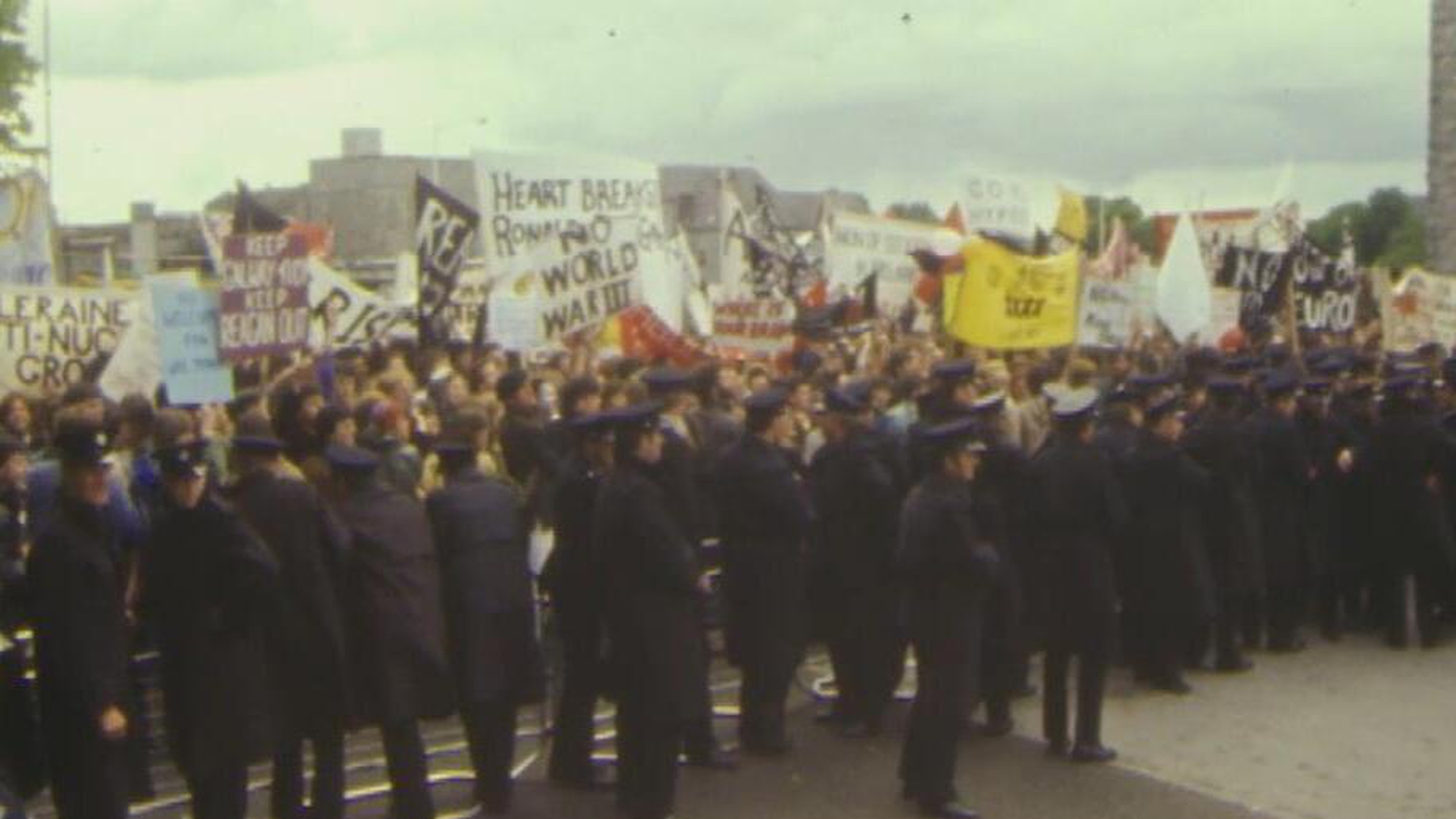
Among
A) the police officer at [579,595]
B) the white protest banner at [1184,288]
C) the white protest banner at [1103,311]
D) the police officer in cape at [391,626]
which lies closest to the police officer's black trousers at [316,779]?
the police officer in cape at [391,626]

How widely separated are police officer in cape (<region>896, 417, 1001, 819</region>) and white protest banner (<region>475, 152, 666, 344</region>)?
20.9 ft

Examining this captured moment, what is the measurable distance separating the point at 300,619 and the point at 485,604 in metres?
1.26

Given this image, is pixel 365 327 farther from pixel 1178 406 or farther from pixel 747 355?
pixel 1178 406

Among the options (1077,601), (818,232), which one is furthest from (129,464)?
(818,232)

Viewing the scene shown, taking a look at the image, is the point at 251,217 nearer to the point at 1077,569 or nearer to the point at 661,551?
the point at 1077,569

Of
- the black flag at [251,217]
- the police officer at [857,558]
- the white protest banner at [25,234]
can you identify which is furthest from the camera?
the black flag at [251,217]

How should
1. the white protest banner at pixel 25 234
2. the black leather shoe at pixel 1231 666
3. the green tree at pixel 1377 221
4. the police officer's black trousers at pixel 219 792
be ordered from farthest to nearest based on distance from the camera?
the green tree at pixel 1377 221 → the white protest banner at pixel 25 234 → the black leather shoe at pixel 1231 666 → the police officer's black trousers at pixel 219 792

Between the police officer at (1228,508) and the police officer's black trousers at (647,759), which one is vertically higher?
the police officer at (1228,508)

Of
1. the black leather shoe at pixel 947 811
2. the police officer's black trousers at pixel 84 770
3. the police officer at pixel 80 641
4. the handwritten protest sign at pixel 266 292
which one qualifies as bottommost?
the black leather shoe at pixel 947 811

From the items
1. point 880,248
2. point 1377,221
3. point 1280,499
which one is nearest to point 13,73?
point 880,248

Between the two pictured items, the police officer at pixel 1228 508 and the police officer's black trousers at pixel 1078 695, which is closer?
the police officer's black trousers at pixel 1078 695

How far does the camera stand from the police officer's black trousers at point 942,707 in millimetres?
11969

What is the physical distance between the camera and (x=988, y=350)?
24.0 m

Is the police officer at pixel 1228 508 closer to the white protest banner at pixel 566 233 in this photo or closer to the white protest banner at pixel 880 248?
the white protest banner at pixel 566 233
